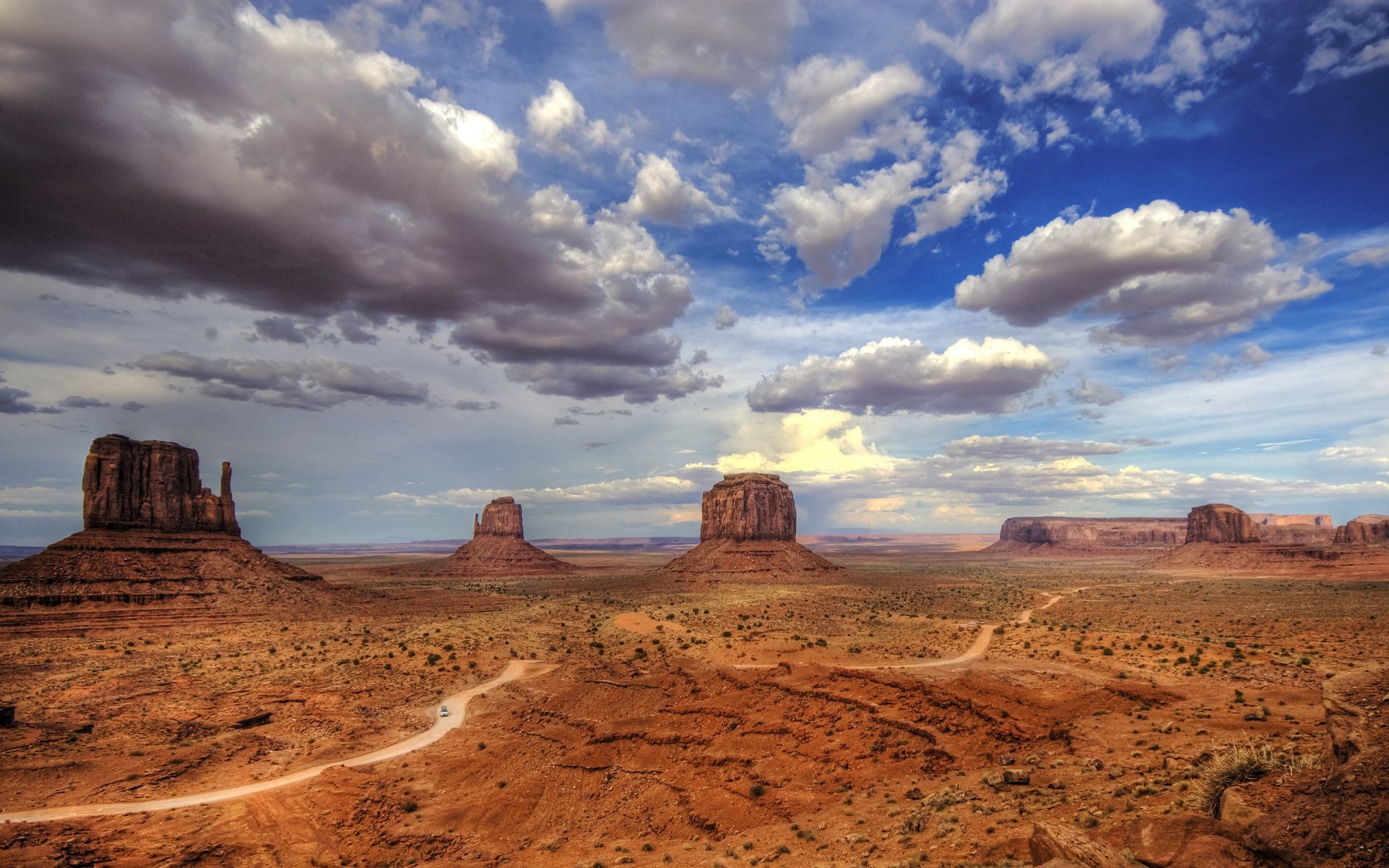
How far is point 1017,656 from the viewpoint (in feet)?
119

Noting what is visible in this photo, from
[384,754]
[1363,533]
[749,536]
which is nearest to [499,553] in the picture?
[749,536]

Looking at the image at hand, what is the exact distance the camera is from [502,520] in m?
166

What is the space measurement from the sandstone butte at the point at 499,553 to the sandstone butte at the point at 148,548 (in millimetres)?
71805

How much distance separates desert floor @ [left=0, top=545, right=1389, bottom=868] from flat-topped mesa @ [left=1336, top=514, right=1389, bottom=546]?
387 feet

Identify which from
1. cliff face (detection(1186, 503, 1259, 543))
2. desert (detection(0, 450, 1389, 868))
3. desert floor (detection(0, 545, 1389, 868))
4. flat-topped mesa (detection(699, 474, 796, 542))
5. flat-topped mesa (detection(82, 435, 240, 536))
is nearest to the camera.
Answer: desert (detection(0, 450, 1389, 868))

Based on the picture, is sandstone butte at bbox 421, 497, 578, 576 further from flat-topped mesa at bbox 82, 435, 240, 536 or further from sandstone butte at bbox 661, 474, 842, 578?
flat-topped mesa at bbox 82, 435, 240, 536

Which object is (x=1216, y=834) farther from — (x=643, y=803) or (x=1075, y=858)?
(x=643, y=803)

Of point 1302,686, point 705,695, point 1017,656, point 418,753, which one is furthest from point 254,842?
point 1302,686

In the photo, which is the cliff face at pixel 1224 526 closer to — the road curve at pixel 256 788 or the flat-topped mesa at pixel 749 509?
the flat-topped mesa at pixel 749 509

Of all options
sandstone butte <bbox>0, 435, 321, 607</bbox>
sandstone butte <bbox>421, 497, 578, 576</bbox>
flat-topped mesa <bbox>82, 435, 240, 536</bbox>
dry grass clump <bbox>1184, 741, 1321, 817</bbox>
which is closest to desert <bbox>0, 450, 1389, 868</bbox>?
dry grass clump <bbox>1184, 741, 1321, 817</bbox>

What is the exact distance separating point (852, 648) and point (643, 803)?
2254 centimetres

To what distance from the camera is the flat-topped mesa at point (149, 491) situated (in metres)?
71.6

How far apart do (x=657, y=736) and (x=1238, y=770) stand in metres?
22.2

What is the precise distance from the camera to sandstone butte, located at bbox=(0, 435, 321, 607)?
208 feet
